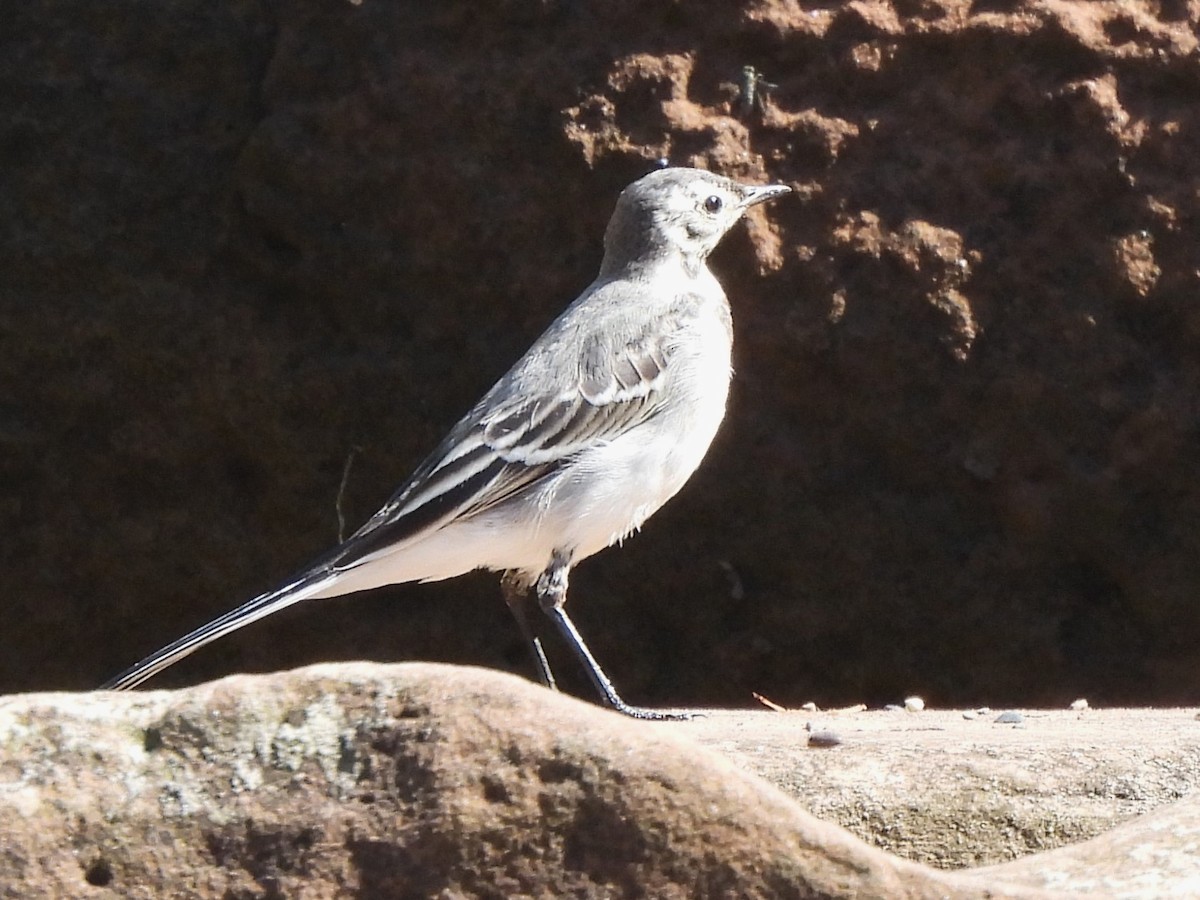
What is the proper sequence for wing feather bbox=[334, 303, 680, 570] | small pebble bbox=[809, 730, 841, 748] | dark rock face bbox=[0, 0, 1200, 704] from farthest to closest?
dark rock face bbox=[0, 0, 1200, 704], wing feather bbox=[334, 303, 680, 570], small pebble bbox=[809, 730, 841, 748]

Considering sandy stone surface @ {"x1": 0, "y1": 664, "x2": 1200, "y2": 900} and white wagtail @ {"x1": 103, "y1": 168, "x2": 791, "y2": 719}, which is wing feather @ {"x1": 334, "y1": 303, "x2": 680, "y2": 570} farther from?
sandy stone surface @ {"x1": 0, "y1": 664, "x2": 1200, "y2": 900}

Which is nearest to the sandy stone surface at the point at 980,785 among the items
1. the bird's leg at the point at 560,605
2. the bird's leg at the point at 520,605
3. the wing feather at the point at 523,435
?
the bird's leg at the point at 560,605

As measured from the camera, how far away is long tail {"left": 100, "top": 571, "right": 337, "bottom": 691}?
5.83 metres

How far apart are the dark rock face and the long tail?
Result: 211cm

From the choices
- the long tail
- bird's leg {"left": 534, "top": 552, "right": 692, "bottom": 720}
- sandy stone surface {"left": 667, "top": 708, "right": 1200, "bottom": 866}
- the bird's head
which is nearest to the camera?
sandy stone surface {"left": 667, "top": 708, "right": 1200, "bottom": 866}

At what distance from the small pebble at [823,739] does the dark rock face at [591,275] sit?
239cm

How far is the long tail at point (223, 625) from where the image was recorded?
5.83m

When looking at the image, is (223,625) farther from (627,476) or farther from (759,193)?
(759,193)

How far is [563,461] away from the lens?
6797 millimetres

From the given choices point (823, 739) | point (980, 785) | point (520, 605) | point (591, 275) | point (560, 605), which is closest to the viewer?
point (980, 785)

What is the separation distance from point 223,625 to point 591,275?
2.91 metres

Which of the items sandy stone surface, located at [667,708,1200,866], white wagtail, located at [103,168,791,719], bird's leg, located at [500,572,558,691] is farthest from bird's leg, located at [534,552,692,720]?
sandy stone surface, located at [667,708,1200,866]

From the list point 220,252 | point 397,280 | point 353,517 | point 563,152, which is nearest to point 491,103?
point 563,152

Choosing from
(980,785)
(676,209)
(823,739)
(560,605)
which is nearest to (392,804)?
(980,785)
